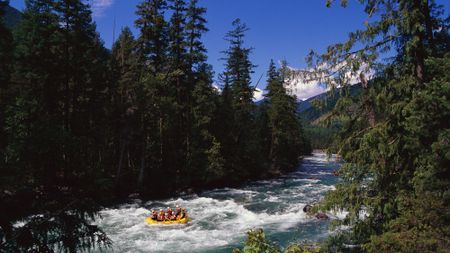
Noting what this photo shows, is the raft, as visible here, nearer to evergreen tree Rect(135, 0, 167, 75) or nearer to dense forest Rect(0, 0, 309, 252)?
dense forest Rect(0, 0, 309, 252)

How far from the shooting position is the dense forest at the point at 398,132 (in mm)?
7844

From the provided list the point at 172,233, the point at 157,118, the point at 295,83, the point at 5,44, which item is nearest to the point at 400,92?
the point at 295,83

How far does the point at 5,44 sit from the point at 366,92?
884cm

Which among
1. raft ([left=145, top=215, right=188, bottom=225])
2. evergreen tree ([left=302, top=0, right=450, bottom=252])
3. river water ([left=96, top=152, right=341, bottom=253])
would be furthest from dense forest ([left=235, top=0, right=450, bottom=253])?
raft ([left=145, top=215, right=188, bottom=225])

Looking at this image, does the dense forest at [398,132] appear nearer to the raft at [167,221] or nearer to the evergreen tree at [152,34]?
the raft at [167,221]

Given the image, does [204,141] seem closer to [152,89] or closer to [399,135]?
[152,89]

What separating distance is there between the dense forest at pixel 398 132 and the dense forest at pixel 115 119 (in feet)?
7.31

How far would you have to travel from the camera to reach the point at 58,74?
2194 cm

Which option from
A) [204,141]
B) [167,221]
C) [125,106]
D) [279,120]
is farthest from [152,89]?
[279,120]

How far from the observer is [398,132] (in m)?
9.10

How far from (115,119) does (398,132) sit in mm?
26296

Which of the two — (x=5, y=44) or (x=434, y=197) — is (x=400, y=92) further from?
(x=5, y=44)

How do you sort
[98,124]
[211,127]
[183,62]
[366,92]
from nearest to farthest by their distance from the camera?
[366,92] < [98,124] < [183,62] < [211,127]

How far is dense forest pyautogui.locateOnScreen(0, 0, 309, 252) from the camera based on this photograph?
22.9 feet
